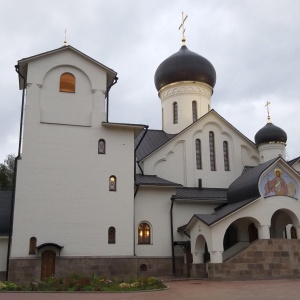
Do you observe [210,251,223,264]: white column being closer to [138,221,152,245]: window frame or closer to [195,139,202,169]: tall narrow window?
[138,221,152,245]: window frame

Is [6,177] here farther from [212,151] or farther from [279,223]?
[279,223]

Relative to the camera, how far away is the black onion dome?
26406mm

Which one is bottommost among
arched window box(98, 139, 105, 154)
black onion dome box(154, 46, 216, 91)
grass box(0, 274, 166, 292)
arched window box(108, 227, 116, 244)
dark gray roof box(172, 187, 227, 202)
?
grass box(0, 274, 166, 292)

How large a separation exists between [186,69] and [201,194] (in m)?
9.18

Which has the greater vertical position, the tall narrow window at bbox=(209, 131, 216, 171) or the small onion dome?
the small onion dome

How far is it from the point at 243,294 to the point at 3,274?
1046 cm

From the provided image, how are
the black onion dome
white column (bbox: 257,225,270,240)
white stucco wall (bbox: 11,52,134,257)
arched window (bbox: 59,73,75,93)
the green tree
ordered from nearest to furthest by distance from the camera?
white stucco wall (bbox: 11,52,134,257) < white column (bbox: 257,225,270,240) < arched window (bbox: 59,73,75,93) < the black onion dome < the green tree

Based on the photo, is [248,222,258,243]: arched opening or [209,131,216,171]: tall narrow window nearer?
[248,222,258,243]: arched opening

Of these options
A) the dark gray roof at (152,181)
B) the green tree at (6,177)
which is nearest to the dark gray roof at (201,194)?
the dark gray roof at (152,181)

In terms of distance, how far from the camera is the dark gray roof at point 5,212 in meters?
17.8

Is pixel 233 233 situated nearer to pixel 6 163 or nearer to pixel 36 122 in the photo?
pixel 36 122

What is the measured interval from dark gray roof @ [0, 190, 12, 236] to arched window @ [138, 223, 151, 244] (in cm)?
601

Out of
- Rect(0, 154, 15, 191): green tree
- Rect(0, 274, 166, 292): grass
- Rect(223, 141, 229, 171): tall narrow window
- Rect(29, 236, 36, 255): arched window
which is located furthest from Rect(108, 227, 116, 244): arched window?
Rect(0, 154, 15, 191): green tree

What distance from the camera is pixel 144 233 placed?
19.7 m
